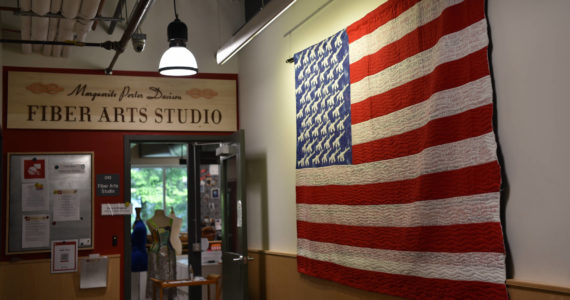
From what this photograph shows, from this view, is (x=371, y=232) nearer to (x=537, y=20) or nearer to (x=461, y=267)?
(x=461, y=267)

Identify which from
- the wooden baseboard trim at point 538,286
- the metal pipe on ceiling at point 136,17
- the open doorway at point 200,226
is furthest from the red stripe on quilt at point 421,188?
the metal pipe on ceiling at point 136,17

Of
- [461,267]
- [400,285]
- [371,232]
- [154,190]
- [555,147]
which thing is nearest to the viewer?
[555,147]

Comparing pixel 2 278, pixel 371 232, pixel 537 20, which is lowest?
pixel 2 278

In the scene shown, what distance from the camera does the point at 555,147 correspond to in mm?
2502

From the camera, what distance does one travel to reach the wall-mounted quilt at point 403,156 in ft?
9.39

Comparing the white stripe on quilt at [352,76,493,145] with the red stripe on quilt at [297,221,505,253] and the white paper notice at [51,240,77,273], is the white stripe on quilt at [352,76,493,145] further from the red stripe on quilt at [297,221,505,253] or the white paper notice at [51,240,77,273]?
the white paper notice at [51,240,77,273]

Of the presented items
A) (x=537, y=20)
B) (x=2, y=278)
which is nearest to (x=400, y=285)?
(x=537, y=20)

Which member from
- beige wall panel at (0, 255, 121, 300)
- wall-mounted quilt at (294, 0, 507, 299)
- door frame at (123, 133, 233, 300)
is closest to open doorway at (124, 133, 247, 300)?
door frame at (123, 133, 233, 300)

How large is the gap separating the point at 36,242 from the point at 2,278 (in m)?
0.47

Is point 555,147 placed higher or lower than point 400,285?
higher

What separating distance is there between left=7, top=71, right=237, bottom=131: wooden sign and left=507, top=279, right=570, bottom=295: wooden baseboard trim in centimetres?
466

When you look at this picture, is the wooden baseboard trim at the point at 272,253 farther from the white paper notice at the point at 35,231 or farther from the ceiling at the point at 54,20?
the ceiling at the point at 54,20

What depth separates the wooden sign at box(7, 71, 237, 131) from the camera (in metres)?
6.30

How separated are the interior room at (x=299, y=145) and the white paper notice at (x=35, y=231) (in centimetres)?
2
